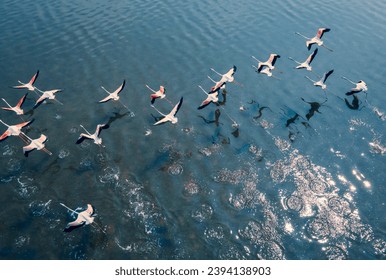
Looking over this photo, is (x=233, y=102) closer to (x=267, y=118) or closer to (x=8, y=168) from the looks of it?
(x=267, y=118)

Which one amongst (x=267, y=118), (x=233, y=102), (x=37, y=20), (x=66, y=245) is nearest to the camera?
(x=66, y=245)

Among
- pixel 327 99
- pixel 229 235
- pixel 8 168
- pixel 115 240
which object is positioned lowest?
pixel 8 168

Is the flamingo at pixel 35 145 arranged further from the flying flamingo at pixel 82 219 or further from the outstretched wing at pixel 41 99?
the flying flamingo at pixel 82 219

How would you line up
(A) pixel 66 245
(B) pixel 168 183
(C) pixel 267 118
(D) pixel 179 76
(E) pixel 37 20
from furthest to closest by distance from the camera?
(E) pixel 37 20 → (D) pixel 179 76 → (C) pixel 267 118 → (B) pixel 168 183 → (A) pixel 66 245

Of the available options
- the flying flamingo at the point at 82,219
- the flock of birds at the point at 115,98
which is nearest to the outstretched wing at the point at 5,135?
the flock of birds at the point at 115,98

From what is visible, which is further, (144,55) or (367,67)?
(144,55)

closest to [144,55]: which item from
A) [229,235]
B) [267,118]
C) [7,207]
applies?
[267,118]

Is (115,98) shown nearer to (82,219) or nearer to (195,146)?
(195,146)

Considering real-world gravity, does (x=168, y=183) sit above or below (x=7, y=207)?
above

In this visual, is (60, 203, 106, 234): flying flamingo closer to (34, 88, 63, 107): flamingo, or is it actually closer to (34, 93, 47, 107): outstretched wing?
(34, 93, 47, 107): outstretched wing
